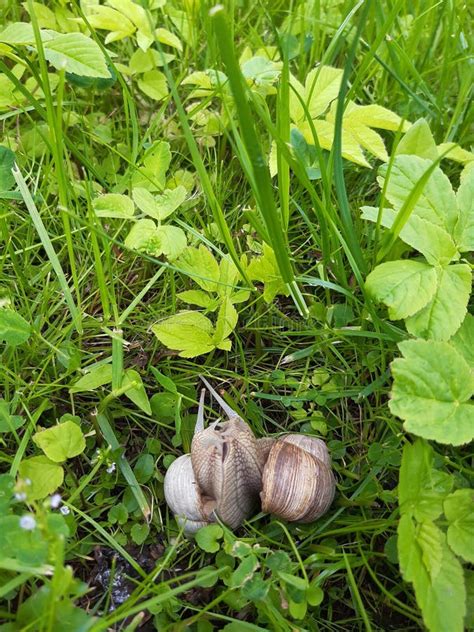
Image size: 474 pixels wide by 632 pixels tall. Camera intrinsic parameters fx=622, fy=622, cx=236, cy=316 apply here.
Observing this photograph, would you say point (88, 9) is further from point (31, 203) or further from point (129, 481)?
point (129, 481)

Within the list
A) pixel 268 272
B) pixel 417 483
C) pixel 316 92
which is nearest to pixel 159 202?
pixel 268 272

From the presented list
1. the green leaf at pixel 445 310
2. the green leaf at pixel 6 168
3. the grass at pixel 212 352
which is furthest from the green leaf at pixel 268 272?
the green leaf at pixel 6 168

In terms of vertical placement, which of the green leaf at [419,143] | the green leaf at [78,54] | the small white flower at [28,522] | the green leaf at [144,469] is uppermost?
the green leaf at [78,54]

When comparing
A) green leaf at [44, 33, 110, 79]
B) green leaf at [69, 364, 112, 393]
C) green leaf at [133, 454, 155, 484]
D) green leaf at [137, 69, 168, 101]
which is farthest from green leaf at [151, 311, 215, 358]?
green leaf at [137, 69, 168, 101]

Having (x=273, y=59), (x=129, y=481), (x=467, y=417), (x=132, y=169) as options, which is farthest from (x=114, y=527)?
(x=273, y=59)

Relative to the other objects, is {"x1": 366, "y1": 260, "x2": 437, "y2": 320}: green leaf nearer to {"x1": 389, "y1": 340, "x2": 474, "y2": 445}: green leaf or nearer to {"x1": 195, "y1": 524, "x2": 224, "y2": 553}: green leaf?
{"x1": 389, "y1": 340, "x2": 474, "y2": 445}: green leaf

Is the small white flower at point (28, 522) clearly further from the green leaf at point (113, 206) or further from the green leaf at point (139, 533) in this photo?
the green leaf at point (113, 206)
